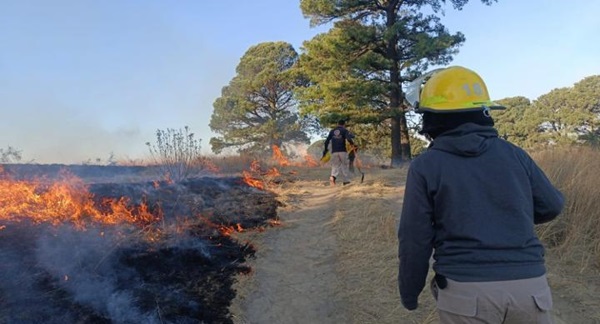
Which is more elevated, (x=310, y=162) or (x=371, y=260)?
(x=310, y=162)

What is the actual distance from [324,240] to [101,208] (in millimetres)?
3282

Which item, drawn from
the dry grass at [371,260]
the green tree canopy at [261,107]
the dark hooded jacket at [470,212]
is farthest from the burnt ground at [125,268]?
the green tree canopy at [261,107]

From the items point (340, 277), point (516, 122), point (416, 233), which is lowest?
point (340, 277)

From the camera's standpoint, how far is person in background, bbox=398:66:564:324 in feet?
5.95

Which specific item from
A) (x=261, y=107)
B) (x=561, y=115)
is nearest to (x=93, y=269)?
(x=261, y=107)

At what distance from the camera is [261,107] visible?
1109 inches

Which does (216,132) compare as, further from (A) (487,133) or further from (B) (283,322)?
(A) (487,133)

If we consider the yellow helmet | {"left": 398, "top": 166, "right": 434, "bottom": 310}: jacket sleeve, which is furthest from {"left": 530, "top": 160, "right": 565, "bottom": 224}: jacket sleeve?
{"left": 398, "top": 166, "right": 434, "bottom": 310}: jacket sleeve

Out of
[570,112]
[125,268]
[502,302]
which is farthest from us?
[570,112]

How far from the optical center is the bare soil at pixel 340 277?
167 inches

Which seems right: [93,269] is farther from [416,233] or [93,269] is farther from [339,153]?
[339,153]

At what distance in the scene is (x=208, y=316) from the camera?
13.3ft

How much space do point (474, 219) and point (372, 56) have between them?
1435 centimetres

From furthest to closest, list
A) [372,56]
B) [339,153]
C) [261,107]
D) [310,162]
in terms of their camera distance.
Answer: [261,107], [310,162], [372,56], [339,153]
